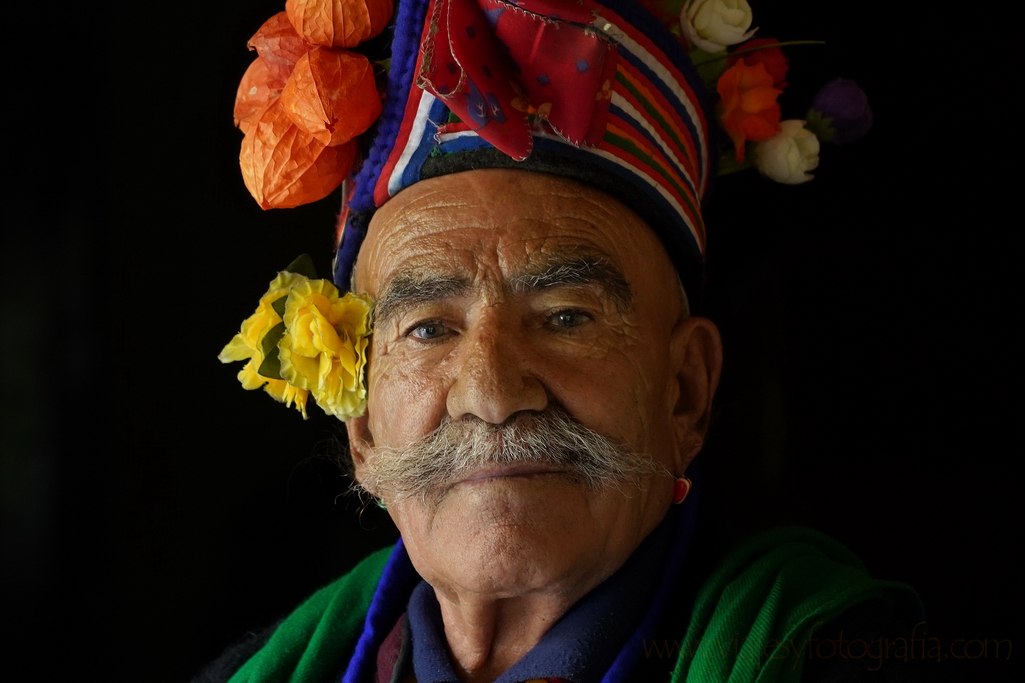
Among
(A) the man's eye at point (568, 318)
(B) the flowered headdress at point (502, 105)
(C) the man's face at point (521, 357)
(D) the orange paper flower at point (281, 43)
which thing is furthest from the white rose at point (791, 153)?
(D) the orange paper flower at point (281, 43)

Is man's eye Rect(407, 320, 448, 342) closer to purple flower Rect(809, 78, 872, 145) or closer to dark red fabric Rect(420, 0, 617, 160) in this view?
dark red fabric Rect(420, 0, 617, 160)

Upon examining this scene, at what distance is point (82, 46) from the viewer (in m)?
2.95

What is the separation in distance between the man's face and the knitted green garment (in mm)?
179

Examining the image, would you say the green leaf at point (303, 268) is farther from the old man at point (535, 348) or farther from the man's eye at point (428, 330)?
the man's eye at point (428, 330)

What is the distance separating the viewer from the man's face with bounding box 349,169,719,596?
1.91m

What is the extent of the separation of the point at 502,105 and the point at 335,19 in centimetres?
33

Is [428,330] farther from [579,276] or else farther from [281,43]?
[281,43]

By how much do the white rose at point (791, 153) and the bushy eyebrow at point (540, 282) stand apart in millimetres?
453

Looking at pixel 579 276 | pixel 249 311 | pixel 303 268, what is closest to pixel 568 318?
pixel 579 276

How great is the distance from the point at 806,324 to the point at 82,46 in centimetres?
186

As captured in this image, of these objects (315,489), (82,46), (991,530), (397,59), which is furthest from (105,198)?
(991,530)

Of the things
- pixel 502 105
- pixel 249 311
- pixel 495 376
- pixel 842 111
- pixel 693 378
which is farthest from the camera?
pixel 249 311

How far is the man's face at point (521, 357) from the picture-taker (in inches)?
75.0

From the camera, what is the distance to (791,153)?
227 cm
